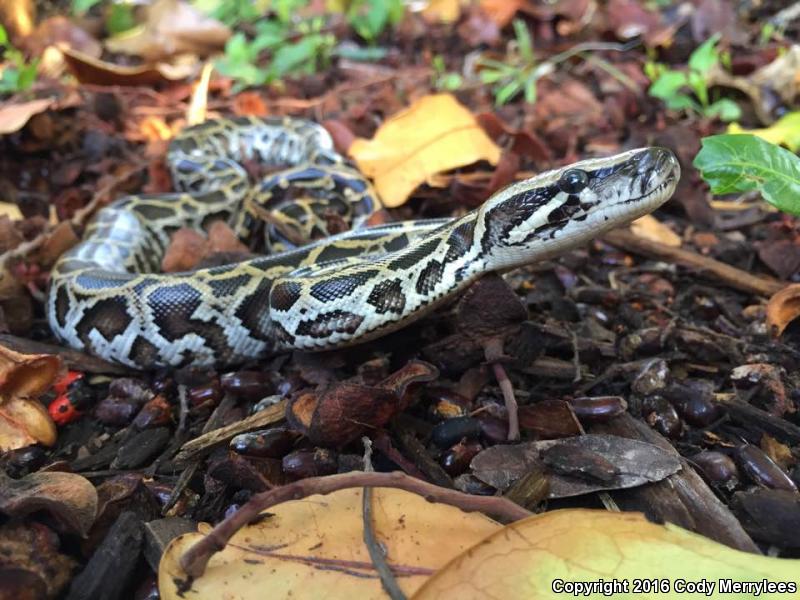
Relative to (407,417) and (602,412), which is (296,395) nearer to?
(407,417)

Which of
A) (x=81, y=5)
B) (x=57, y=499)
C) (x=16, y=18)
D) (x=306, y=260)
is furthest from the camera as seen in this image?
(x=81, y=5)

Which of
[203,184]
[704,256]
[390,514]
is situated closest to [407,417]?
[390,514]

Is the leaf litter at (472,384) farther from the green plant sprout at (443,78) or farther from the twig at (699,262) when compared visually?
the green plant sprout at (443,78)

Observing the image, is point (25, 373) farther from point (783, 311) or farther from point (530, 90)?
point (530, 90)

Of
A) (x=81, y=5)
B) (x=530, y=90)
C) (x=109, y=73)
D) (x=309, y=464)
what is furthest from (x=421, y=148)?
(x=81, y=5)

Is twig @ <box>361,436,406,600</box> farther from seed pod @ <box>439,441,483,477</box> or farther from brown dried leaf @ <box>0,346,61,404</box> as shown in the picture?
brown dried leaf @ <box>0,346,61,404</box>

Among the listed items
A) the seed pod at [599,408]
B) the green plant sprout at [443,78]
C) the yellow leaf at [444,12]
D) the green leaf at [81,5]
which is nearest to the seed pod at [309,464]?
the seed pod at [599,408]

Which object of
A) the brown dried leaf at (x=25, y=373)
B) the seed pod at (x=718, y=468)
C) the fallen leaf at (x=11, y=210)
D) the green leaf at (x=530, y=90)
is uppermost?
the brown dried leaf at (x=25, y=373)
